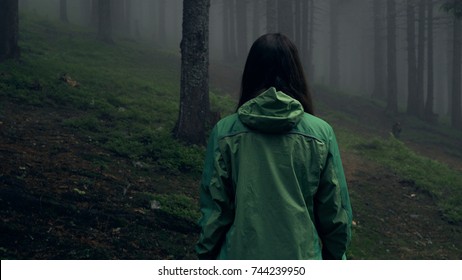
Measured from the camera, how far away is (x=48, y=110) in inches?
482

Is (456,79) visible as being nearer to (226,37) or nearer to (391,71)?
(391,71)

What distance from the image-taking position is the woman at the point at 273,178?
298cm

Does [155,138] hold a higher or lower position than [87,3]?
lower

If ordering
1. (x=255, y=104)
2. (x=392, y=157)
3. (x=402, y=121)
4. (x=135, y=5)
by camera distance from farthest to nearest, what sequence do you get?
(x=135, y=5)
(x=402, y=121)
(x=392, y=157)
(x=255, y=104)

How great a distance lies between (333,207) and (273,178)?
0.42m

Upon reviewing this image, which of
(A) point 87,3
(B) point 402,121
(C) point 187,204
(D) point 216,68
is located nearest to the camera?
(C) point 187,204

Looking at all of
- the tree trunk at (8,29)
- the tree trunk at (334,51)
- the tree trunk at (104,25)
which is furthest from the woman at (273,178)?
the tree trunk at (334,51)

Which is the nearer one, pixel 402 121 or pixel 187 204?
pixel 187 204

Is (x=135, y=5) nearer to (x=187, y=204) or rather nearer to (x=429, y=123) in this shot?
(x=429, y=123)

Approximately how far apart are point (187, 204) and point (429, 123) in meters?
22.6

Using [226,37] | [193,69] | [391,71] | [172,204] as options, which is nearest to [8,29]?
[193,69]

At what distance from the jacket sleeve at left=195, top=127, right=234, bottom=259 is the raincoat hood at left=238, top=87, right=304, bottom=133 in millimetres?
238

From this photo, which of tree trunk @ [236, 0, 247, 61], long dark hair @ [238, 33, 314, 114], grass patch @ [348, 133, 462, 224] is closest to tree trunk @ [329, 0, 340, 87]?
tree trunk @ [236, 0, 247, 61]

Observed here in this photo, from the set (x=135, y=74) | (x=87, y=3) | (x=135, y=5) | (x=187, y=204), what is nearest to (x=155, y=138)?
(x=187, y=204)
